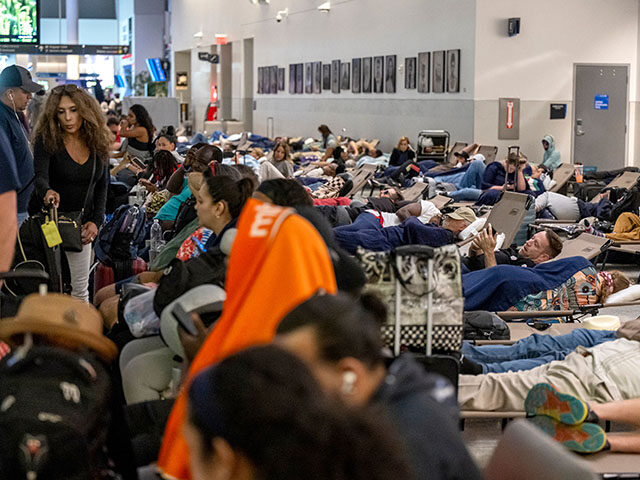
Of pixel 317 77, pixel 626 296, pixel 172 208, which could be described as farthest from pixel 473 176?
pixel 317 77

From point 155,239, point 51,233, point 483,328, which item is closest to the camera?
point 51,233

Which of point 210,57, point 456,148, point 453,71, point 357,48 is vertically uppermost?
point 210,57

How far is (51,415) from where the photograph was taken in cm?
230

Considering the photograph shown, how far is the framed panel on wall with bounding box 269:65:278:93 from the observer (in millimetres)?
30781

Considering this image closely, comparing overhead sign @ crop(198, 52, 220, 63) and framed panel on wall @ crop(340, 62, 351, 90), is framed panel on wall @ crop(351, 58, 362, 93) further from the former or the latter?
overhead sign @ crop(198, 52, 220, 63)

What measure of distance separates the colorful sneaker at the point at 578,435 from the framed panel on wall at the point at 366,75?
20.2m

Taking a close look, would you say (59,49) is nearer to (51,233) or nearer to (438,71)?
(438,71)

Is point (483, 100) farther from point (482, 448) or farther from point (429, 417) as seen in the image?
point (429, 417)

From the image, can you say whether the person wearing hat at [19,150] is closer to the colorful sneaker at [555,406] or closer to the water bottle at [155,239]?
the water bottle at [155,239]

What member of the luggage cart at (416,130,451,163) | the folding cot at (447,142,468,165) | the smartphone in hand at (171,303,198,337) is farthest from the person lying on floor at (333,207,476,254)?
the luggage cart at (416,130,451,163)

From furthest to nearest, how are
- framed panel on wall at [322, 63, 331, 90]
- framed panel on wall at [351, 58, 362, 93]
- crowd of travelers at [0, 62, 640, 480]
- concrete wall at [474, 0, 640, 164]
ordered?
framed panel on wall at [322, 63, 331, 90] → framed panel on wall at [351, 58, 362, 93] → concrete wall at [474, 0, 640, 164] → crowd of travelers at [0, 62, 640, 480]

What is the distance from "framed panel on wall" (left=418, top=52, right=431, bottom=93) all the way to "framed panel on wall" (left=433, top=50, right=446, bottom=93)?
0.83ft

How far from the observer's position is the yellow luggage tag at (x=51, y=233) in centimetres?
573

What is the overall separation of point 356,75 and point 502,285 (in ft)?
60.3
